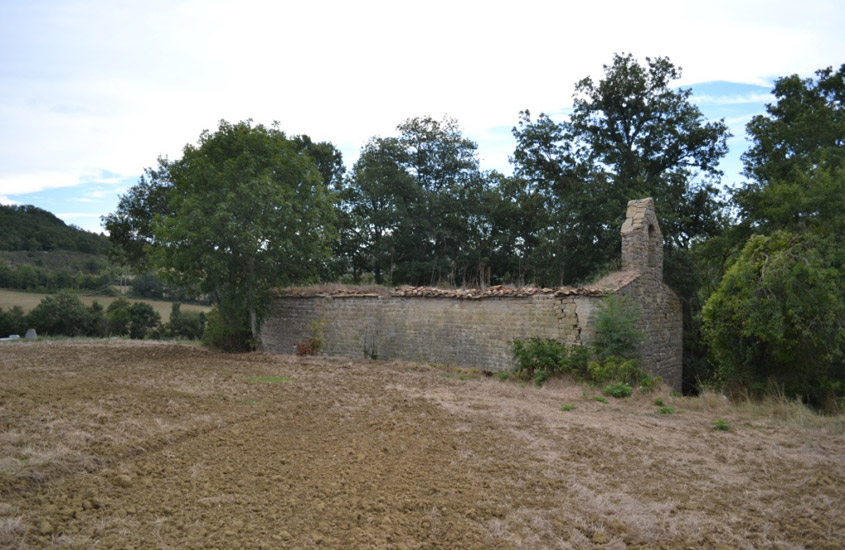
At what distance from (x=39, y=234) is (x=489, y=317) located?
57.5 metres

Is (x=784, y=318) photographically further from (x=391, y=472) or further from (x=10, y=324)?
(x=10, y=324)

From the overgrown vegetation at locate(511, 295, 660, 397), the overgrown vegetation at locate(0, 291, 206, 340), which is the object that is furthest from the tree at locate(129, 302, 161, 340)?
the overgrown vegetation at locate(511, 295, 660, 397)

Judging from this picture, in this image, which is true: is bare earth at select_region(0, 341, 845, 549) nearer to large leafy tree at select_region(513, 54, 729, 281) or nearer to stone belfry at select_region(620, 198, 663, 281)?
stone belfry at select_region(620, 198, 663, 281)

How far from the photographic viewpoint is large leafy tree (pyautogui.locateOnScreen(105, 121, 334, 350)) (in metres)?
15.8

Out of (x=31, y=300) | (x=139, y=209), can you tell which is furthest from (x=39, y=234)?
(x=139, y=209)

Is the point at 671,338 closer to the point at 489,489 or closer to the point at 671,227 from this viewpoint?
the point at 671,227

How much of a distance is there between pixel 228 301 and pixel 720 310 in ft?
46.2

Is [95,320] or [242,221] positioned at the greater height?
[242,221]

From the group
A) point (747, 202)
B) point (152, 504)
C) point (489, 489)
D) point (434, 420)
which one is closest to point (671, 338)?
point (747, 202)

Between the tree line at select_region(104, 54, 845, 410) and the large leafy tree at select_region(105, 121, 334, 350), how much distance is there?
0.05 meters

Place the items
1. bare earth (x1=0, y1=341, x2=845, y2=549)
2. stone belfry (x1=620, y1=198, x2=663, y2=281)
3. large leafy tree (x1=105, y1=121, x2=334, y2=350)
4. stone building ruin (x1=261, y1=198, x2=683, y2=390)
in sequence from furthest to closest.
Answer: large leafy tree (x1=105, y1=121, x2=334, y2=350)
stone belfry (x1=620, y1=198, x2=663, y2=281)
stone building ruin (x1=261, y1=198, x2=683, y2=390)
bare earth (x1=0, y1=341, x2=845, y2=549)

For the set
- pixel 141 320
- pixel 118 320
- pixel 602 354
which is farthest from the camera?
pixel 141 320

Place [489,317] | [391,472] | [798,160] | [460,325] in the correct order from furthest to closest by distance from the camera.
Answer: [798,160] → [460,325] → [489,317] → [391,472]

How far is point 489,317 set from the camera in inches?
538
